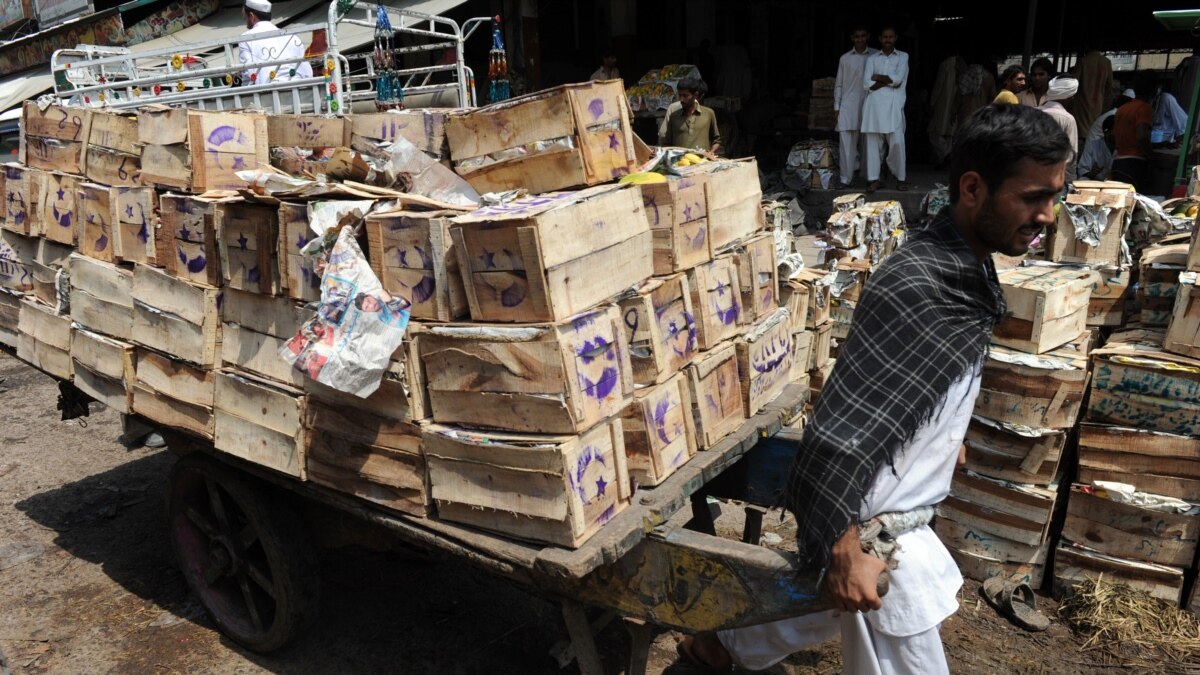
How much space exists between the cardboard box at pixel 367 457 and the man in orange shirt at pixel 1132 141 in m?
9.28

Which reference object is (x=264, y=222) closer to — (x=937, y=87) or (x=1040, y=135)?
(x=1040, y=135)

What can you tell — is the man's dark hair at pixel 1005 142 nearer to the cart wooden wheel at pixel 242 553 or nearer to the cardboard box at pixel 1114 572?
the cardboard box at pixel 1114 572

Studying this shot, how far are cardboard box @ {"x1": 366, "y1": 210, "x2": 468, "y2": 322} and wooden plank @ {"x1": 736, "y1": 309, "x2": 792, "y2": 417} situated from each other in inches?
45.0

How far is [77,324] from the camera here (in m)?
3.81

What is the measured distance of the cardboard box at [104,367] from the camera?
3574mm

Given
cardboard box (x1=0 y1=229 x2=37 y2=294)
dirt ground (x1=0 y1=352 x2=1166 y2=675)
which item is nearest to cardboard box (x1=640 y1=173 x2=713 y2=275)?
dirt ground (x1=0 y1=352 x2=1166 y2=675)

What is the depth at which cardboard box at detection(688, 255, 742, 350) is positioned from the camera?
3.03 meters

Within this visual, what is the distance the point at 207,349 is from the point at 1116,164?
9.73 metres

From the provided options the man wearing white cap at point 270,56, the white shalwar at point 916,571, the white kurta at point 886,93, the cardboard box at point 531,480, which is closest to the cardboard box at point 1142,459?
the white shalwar at point 916,571

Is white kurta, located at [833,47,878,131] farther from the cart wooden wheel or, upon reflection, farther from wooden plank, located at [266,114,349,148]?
the cart wooden wheel

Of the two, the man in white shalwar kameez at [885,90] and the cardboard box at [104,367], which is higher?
the man in white shalwar kameez at [885,90]

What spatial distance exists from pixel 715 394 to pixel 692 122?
21.1 feet

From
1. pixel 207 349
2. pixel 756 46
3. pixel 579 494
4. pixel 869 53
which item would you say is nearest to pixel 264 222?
pixel 207 349

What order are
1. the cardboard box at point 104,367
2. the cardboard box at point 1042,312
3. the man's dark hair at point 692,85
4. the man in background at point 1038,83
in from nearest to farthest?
the cardboard box at point 104,367 < the cardboard box at point 1042,312 < the man in background at point 1038,83 < the man's dark hair at point 692,85
